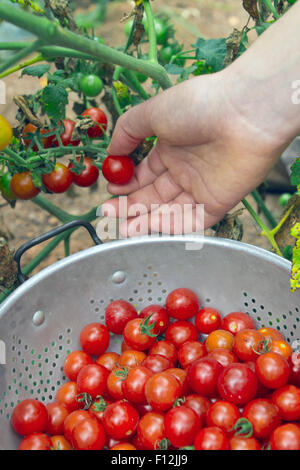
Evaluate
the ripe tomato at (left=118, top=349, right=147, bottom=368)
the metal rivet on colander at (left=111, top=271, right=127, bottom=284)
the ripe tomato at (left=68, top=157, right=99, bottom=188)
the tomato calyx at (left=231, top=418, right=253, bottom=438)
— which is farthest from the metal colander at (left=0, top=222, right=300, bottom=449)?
the tomato calyx at (left=231, top=418, right=253, bottom=438)

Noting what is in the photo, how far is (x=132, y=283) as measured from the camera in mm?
1862

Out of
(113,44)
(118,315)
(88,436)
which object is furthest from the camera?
(113,44)

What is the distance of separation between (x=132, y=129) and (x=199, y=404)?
978mm

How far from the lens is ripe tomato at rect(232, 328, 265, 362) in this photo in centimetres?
156

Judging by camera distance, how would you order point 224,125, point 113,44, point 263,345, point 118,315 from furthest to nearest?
point 113,44
point 118,315
point 224,125
point 263,345

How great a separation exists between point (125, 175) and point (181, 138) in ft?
0.90

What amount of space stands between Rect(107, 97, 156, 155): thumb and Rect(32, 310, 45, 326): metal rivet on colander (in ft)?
2.15

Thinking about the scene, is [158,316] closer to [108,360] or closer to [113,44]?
[108,360]

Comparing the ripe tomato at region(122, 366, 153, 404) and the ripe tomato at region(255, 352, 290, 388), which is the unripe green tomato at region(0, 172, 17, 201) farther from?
the ripe tomato at region(255, 352, 290, 388)

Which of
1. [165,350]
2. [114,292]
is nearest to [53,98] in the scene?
[114,292]

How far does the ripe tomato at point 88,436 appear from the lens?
1378mm

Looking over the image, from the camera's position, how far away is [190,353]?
1649 mm

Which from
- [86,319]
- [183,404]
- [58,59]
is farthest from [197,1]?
[183,404]

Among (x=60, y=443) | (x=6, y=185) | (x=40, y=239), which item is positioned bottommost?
(x=60, y=443)
